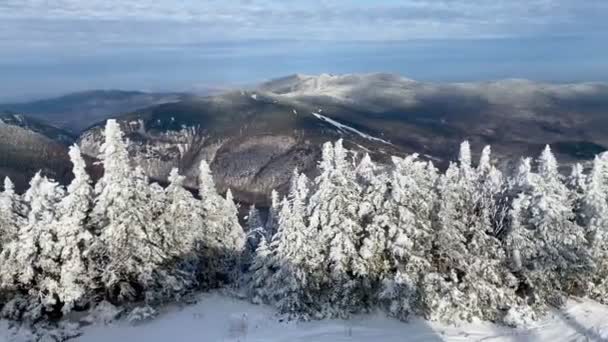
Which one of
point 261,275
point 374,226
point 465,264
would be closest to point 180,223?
point 261,275

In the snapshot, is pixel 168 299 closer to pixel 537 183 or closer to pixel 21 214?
pixel 21 214

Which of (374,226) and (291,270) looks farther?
(374,226)

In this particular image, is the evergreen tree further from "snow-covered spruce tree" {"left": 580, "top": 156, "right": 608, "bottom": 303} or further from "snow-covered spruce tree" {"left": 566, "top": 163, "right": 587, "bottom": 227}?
"snow-covered spruce tree" {"left": 566, "top": 163, "right": 587, "bottom": 227}

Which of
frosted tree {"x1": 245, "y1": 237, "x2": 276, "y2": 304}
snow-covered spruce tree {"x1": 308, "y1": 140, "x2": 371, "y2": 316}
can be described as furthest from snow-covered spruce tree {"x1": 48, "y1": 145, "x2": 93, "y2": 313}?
snow-covered spruce tree {"x1": 308, "y1": 140, "x2": 371, "y2": 316}

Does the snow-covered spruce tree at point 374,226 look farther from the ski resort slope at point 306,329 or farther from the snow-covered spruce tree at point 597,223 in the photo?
the snow-covered spruce tree at point 597,223

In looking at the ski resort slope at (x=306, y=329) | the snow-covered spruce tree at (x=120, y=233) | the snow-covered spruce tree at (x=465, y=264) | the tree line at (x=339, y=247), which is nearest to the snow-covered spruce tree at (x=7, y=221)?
the tree line at (x=339, y=247)

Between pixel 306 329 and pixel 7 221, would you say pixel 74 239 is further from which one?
pixel 306 329
